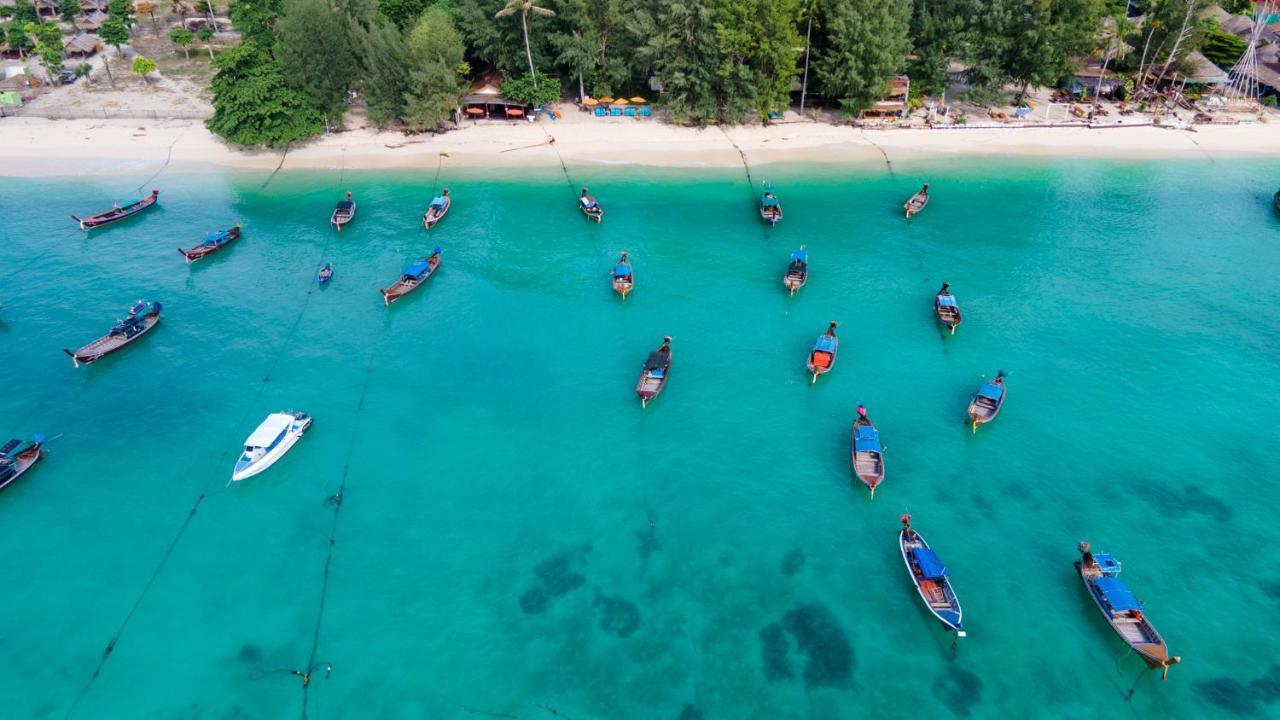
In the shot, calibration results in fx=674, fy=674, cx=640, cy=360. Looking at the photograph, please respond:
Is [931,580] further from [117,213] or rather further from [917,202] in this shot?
[117,213]

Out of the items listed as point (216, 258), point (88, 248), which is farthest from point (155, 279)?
point (88, 248)

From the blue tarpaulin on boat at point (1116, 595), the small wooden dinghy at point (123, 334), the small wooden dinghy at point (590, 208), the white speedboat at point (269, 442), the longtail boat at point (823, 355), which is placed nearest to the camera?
the blue tarpaulin on boat at point (1116, 595)

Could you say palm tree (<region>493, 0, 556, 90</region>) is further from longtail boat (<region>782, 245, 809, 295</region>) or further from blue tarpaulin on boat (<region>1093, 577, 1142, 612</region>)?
blue tarpaulin on boat (<region>1093, 577, 1142, 612</region>)

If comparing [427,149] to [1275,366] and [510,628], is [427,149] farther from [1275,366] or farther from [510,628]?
[1275,366]

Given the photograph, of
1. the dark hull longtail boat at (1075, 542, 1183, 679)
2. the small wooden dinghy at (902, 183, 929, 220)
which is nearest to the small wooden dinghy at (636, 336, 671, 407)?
the dark hull longtail boat at (1075, 542, 1183, 679)

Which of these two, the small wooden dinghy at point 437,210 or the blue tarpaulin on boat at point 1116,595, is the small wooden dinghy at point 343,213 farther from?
the blue tarpaulin on boat at point 1116,595

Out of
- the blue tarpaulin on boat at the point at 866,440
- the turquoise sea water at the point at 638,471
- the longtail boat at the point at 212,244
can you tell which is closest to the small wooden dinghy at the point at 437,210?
the turquoise sea water at the point at 638,471
